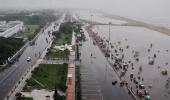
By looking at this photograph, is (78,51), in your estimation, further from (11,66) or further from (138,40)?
(138,40)

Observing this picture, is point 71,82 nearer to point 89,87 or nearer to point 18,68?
point 89,87

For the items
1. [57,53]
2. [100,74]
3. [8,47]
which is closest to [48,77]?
[100,74]

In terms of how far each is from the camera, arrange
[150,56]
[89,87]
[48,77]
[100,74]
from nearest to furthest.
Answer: [89,87], [48,77], [100,74], [150,56]

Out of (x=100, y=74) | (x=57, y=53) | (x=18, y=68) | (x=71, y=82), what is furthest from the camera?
(x=57, y=53)

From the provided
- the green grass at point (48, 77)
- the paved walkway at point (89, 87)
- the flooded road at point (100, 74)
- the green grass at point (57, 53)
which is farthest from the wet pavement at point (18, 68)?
the paved walkway at point (89, 87)

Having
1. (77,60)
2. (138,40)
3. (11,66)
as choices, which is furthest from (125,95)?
(138,40)

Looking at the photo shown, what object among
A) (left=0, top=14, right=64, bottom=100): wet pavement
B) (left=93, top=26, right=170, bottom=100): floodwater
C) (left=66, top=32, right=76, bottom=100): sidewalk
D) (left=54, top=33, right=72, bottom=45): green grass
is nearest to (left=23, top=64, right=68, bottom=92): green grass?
(left=66, top=32, right=76, bottom=100): sidewalk

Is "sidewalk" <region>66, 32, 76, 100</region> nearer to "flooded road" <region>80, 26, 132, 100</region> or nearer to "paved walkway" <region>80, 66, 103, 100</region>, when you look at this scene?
"paved walkway" <region>80, 66, 103, 100</region>
